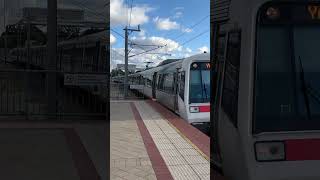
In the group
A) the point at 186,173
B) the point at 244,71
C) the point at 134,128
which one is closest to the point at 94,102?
the point at 134,128

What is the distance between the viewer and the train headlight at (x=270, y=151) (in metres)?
3.89

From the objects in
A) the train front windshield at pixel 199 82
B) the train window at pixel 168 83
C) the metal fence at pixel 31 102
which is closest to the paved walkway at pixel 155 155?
the metal fence at pixel 31 102

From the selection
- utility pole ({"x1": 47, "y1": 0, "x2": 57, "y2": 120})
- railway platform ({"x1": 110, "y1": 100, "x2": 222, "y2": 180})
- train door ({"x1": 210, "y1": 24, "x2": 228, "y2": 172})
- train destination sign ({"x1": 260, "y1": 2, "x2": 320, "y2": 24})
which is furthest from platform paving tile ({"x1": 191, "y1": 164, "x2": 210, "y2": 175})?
utility pole ({"x1": 47, "y1": 0, "x2": 57, "y2": 120})

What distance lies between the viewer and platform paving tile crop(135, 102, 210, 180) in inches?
297

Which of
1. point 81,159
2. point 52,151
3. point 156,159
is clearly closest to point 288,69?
point 156,159

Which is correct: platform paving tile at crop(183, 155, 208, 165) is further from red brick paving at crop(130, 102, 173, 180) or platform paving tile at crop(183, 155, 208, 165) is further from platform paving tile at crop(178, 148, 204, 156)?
red brick paving at crop(130, 102, 173, 180)

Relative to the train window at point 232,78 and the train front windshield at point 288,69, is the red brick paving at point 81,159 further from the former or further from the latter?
the train front windshield at point 288,69

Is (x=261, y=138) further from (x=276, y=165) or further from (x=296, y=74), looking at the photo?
(x=296, y=74)

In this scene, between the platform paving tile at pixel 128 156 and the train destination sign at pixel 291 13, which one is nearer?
the train destination sign at pixel 291 13

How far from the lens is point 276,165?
388 centimetres

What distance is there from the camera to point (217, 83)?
470cm

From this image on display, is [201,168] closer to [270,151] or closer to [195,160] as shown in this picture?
[195,160]

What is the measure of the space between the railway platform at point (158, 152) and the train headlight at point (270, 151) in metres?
1.05

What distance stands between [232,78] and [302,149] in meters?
0.84
